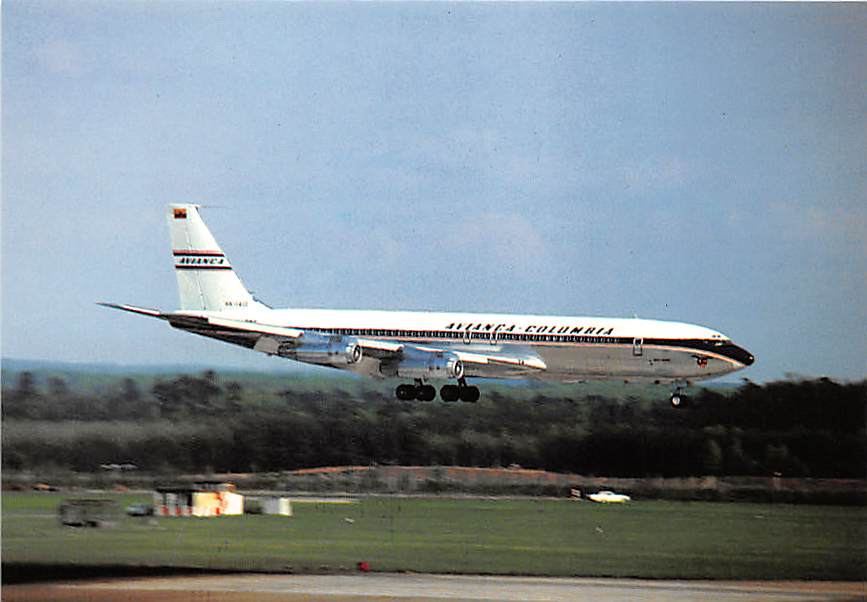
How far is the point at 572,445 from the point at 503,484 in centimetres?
235

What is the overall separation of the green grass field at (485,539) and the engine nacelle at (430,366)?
446 centimetres

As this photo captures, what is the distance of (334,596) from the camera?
135 ft

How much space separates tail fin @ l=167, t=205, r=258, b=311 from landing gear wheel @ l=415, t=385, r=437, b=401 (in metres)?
5.37

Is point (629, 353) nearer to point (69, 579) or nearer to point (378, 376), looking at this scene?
point (378, 376)

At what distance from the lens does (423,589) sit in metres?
42.9

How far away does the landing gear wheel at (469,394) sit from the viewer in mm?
52688

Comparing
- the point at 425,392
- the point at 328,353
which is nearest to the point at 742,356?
the point at 425,392

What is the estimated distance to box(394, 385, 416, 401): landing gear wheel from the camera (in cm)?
5234

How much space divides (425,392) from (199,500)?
7.13 m

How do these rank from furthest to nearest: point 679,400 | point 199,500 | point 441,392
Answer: point 441,392, point 199,500, point 679,400

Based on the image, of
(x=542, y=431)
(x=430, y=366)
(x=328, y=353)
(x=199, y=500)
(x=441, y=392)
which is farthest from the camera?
(x=542, y=431)

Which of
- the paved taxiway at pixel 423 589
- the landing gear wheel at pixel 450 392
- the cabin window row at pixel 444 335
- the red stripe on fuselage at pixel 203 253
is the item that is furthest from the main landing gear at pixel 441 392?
the paved taxiway at pixel 423 589

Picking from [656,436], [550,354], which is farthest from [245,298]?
[656,436]

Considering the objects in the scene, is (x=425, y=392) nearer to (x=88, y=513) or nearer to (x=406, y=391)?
(x=406, y=391)
